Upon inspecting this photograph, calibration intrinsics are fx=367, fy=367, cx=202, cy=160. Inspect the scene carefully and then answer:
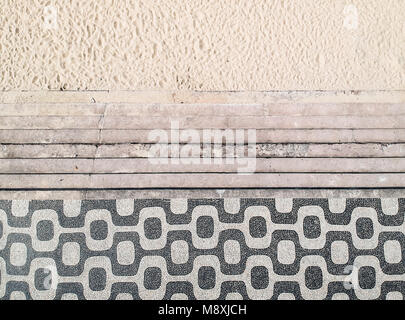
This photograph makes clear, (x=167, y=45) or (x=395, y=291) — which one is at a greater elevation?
(x=167, y=45)

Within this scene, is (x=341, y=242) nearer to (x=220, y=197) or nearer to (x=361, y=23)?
(x=220, y=197)

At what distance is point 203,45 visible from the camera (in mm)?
1351

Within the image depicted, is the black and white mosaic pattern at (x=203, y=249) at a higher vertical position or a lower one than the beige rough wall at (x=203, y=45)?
lower

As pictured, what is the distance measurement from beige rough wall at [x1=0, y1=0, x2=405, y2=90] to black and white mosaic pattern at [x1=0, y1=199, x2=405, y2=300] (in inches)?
17.2

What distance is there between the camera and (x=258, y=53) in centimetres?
135

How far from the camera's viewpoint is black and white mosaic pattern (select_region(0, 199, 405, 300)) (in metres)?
1.26

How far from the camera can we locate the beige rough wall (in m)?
1.33

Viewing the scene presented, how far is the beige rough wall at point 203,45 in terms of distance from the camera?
1330mm

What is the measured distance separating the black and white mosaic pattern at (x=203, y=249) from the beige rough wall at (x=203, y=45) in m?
0.44

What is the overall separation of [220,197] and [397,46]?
33.6 inches

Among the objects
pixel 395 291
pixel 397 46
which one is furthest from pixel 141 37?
pixel 395 291

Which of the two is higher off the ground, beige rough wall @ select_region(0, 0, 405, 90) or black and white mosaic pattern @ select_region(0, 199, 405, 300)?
beige rough wall @ select_region(0, 0, 405, 90)

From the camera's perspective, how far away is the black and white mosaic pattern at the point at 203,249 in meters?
1.26

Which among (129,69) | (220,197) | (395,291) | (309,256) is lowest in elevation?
(395,291)
